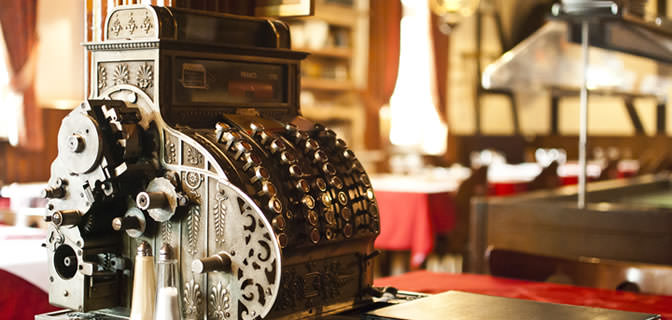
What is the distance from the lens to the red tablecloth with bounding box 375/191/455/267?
20.0 feet

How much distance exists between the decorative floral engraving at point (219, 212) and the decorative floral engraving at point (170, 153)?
13cm

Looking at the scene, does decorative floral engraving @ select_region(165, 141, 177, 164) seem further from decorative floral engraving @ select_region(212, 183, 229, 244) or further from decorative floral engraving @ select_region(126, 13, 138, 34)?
decorative floral engraving @ select_region(126, 13, 138, 34)

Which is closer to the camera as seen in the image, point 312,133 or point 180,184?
point 180,184

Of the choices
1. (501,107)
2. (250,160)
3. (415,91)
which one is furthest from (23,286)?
(501,107)

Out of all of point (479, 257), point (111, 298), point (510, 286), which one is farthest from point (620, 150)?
point (111, 298)

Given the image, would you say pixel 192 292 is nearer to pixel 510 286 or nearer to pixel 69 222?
pixel 69 222

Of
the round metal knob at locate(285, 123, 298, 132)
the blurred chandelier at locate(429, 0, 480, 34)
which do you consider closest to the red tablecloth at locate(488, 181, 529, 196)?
the blurred chandelier at locate(429, 0, 480, 34)

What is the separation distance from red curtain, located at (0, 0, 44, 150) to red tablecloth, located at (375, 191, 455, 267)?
2.46 metres

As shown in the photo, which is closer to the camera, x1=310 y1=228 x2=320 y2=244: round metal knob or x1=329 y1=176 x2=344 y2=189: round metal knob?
x1=310 y1=228 x2=320 y2=244: round metal knob

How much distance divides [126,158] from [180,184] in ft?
0.40

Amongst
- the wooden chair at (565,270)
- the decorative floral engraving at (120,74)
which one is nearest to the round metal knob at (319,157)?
the decorative floral engraving at (120,74)

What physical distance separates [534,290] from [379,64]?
767 centimetres

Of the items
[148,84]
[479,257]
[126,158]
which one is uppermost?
Answer: [148,84]

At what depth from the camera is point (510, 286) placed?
2518 millimetres
